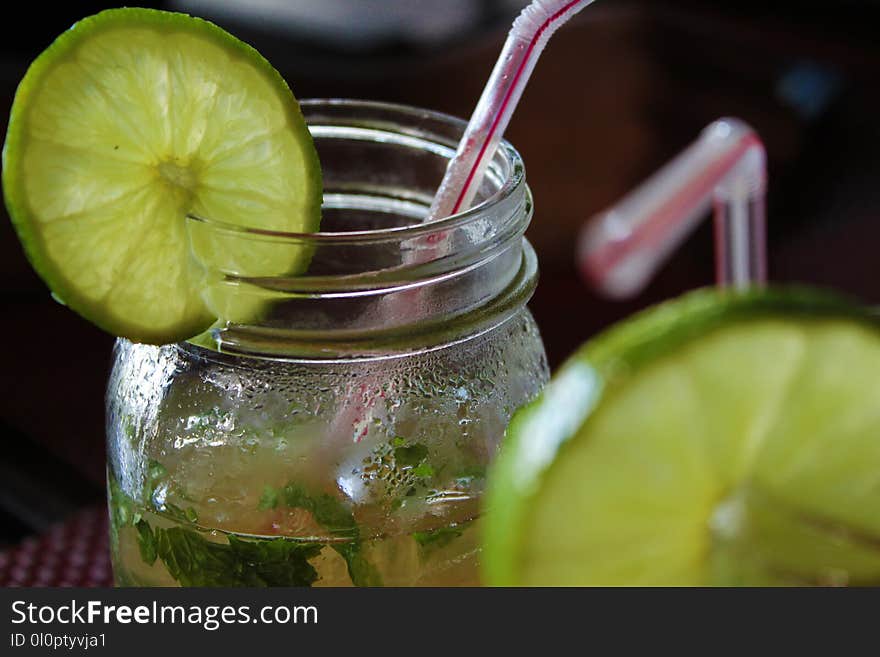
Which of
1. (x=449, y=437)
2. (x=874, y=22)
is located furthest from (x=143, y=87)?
(x=874, y=22)

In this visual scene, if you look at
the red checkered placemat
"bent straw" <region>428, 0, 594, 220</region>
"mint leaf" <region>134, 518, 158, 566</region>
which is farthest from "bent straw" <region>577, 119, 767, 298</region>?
the red checkered placemat

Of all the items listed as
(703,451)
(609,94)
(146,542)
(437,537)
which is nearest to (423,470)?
(437,537)

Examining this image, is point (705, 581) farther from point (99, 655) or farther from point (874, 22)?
point (874, 22)

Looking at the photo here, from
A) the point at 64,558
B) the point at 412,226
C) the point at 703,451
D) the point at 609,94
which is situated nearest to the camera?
the point at 703,451

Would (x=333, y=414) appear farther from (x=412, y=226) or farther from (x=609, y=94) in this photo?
Answer: (x=609, y=94)

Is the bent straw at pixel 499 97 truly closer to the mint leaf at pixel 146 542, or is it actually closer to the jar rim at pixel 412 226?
the jar rim at pixel 412 226
